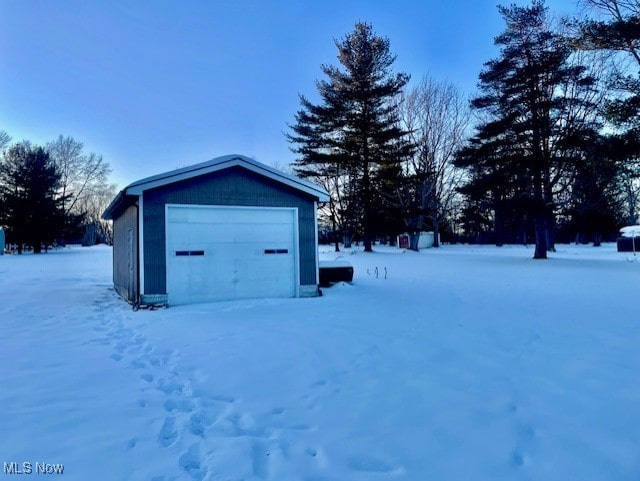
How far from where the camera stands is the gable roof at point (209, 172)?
23.4ft

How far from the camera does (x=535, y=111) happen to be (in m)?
17.2

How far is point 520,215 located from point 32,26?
767 inches

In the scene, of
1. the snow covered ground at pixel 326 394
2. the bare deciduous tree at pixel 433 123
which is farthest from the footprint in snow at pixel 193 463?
the bare deciduous tree at pixel 433 123

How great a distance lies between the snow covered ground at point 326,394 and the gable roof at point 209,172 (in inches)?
95.7

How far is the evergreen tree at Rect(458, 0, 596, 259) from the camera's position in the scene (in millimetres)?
16953

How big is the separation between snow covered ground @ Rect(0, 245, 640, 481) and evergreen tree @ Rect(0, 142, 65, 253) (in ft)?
87.4

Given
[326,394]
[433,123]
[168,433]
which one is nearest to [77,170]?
[433,123]

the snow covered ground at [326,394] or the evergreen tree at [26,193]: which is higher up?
the evergreen tree at [26,193]

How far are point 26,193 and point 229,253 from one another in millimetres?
28232

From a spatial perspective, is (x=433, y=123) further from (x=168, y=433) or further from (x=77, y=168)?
(x=77, y=168)

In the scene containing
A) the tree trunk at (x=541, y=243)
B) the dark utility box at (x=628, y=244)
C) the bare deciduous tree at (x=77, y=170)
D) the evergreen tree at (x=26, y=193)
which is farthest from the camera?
the bare deciduous tree at (x=77, y=170)

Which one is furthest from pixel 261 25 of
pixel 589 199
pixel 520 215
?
pixel 589 199

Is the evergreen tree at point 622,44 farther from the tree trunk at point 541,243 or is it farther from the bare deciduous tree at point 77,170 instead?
the bare deciduous tree at point 77,170

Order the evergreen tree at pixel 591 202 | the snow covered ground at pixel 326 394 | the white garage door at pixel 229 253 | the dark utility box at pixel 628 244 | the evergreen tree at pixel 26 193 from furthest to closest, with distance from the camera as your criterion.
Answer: the evergreen tree at pixel 26 193
the dark utility box at pixel 628 244
the evergreen tree at pixel 591 202
the white garage door at pixel 229 253
the snow covered ground at pixel 326 394
